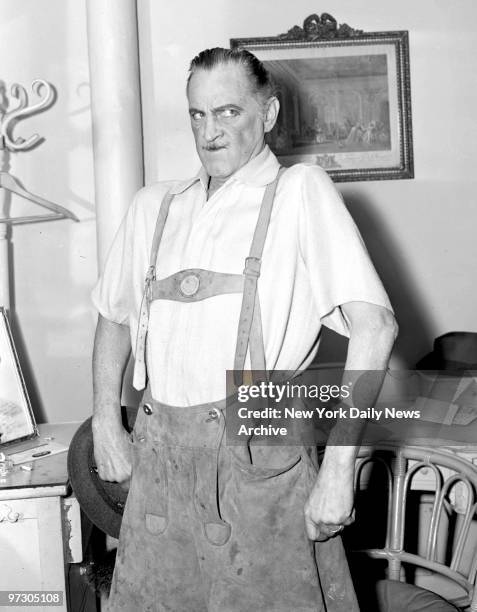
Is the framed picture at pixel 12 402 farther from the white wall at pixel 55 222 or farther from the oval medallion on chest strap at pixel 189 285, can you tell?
the oval medallion on chest strap at pixel 189 285

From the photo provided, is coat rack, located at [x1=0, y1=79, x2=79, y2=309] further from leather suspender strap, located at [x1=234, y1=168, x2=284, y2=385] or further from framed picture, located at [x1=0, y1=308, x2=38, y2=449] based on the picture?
leather suspender strap, located at [x1=234, y1=168, x2=284, y2=385]

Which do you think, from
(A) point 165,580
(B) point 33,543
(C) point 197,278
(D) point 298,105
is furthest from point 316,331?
(D) point 298,105

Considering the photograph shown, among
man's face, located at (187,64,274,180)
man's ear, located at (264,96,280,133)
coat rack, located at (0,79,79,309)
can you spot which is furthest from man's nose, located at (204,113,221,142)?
coat rack, located at (0,79,79,309)

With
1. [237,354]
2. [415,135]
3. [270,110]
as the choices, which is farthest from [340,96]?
[237,354]

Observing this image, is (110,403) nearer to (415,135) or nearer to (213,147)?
(213,147)

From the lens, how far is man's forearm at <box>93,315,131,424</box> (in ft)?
5.54

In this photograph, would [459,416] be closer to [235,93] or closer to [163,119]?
[235,93]

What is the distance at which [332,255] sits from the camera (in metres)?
1.42

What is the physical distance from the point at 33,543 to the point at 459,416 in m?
1.24

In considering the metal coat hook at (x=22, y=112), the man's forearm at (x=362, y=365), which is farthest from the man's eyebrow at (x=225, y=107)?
the metal coat hook at (x=22, y=112)

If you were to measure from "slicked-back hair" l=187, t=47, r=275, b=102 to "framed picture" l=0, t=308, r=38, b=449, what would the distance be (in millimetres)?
1133

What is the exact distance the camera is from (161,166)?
108 inches

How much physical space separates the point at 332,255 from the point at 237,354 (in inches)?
10.0

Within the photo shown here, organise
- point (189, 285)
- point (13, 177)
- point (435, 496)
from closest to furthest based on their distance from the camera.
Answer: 1. point (189, 285)
2. point (435, 496)
3. point (13, 177)
